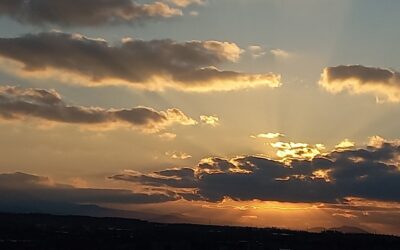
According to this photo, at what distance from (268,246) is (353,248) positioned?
2392 centimetres

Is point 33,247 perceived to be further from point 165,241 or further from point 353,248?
point 353,248

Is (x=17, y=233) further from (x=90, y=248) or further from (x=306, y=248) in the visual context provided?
(x=306, y=248)

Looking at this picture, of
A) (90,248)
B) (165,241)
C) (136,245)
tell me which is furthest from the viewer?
(165,241)

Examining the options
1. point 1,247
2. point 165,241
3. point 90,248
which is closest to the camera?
point 1,247

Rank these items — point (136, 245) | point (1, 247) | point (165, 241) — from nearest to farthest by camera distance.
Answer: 1. point (1, 247)
2. point (136, 245)
3. point (165, 241)

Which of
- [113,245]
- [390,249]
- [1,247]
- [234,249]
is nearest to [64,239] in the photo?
[113,245]

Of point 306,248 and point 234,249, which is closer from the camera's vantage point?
point 234,249

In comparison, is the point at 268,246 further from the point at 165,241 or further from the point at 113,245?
the point at 113,245

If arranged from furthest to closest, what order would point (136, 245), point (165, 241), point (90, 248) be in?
point (165, 241) → point (136, 245) → point (90, 248)

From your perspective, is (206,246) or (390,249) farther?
(390,249)

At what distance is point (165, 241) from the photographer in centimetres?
18925

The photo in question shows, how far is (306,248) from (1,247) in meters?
85.7

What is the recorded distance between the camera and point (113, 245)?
17075 cm

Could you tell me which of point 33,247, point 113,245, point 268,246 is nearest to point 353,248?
point 268,246
